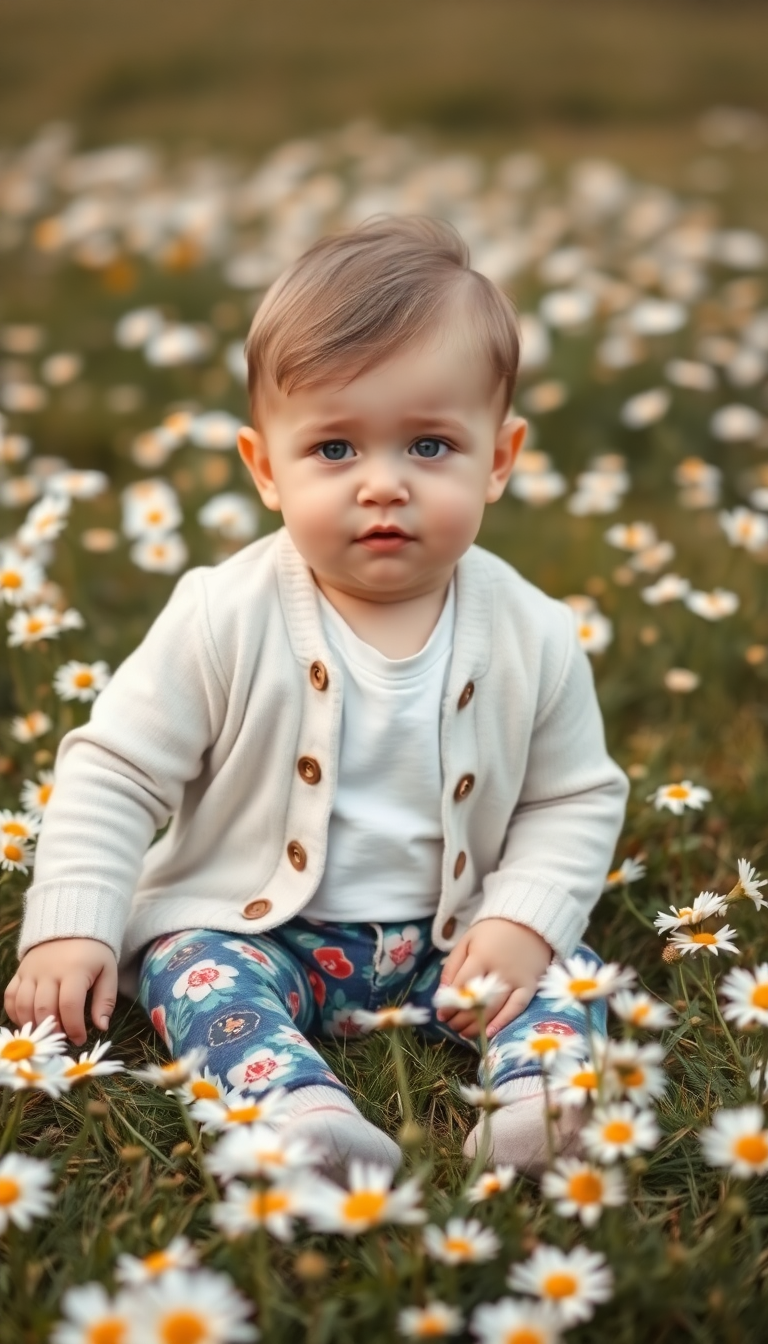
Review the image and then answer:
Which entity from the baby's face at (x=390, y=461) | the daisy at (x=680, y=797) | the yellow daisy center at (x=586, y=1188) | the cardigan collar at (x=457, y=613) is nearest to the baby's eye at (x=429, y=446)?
the baby's face at (x=390, y=461)

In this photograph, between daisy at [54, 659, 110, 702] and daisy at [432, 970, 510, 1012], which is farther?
daisy at [54, 659, 110, 702]

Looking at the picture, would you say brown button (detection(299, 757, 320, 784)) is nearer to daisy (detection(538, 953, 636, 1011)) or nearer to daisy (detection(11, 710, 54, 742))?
daisy (detection(538, 953, 636, 1011))

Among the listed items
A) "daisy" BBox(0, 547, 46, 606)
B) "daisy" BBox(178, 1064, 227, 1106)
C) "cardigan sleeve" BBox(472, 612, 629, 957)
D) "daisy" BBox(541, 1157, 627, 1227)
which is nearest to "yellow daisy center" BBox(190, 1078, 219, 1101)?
"daisy" BBox(178, 1064, 227, 1106)

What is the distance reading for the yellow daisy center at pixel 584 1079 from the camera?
1.40 metres

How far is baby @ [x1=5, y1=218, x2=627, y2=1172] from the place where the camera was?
164cm

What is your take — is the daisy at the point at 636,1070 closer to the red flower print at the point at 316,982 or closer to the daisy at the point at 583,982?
the daisy at the point at 583,982

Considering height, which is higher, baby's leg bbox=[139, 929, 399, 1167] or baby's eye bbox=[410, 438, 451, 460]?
baby's eye bbox=[410, 438, 451, 460]

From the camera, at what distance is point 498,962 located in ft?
5.66

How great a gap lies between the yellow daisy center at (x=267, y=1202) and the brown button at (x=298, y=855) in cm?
58

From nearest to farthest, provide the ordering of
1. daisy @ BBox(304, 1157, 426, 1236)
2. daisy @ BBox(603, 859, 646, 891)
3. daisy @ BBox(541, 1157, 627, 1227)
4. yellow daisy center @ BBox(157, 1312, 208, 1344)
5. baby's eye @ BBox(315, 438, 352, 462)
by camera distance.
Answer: yellow daisy center @ BBox(157, 1312, 208, 1344) → daisy @ BBox(304, 1157, 426, 1236) → daisy @ BBox(541, 1157, 627, 1227) → baby's eye @ BBox(315, 438, 352, 462) → daisy @ BBox(603, 859, 646, 891)

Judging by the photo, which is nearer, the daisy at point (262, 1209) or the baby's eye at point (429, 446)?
the daisy at point (262, 1209)

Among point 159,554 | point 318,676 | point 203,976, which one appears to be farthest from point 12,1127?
point 159,554

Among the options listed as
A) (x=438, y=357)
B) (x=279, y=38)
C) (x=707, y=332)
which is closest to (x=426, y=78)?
(x=279, y=38)

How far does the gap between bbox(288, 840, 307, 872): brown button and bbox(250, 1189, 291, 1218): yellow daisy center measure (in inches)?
22.8
